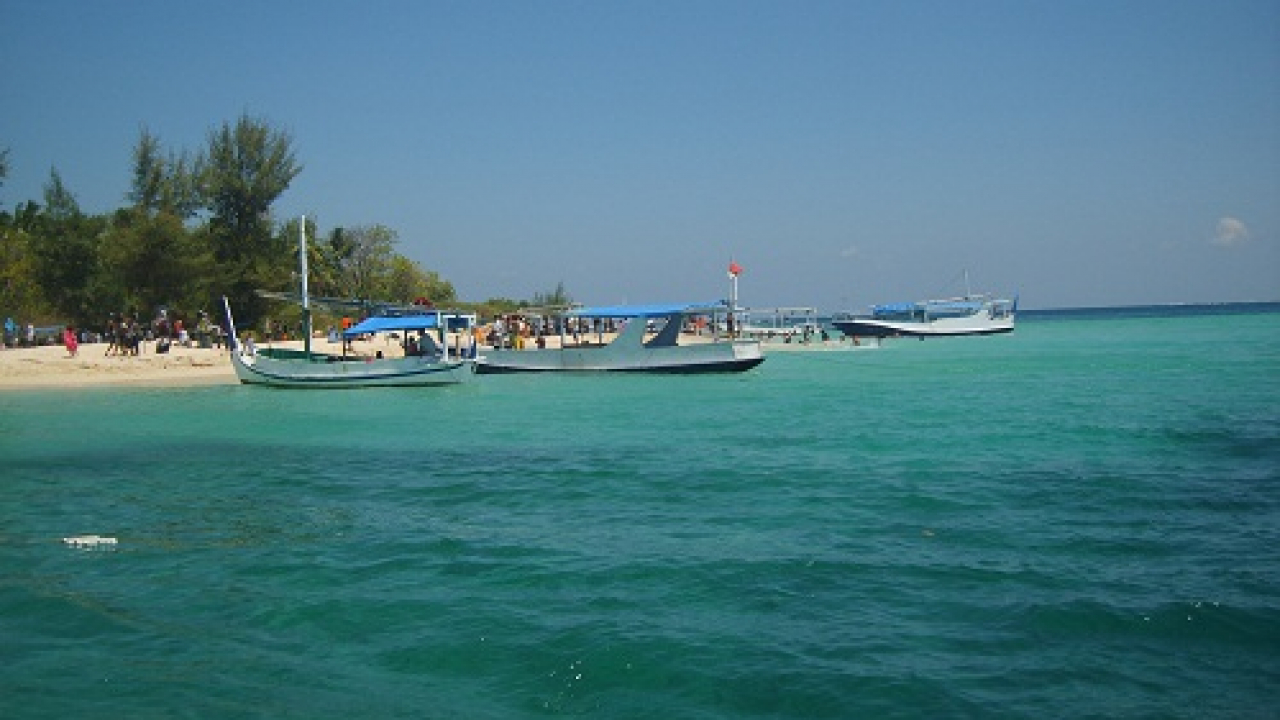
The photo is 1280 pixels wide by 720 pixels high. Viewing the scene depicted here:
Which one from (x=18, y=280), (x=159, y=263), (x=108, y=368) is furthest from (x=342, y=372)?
(x=18, y=280)

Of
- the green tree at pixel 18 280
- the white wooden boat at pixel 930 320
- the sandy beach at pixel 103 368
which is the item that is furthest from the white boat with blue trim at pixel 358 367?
the white wooden boat at pixel 930 320

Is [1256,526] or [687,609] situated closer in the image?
[687,609]

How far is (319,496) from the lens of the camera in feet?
→ 46.0

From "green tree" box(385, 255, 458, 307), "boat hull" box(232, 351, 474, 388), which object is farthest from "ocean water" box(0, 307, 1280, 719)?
"green tree" box(385, 255, 458, 307)

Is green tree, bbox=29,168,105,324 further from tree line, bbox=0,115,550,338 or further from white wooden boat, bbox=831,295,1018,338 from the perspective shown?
white wooden boat, bbox=831,295,1018,338

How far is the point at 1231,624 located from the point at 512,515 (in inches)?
314

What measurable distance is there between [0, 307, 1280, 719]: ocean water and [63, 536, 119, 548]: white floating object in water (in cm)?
20

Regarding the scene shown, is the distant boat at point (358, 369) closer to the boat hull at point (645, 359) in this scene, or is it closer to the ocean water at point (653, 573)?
the boat hull at point (645, 359)

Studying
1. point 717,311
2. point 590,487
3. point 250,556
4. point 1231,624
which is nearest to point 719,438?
point 590,487

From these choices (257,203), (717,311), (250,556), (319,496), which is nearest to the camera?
(250,556)

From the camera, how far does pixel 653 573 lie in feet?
31.1

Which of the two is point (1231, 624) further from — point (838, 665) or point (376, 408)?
point (376, 408)

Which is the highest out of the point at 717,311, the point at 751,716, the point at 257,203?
the point at 257,203

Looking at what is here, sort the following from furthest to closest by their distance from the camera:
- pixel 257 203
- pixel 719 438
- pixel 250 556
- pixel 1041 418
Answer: pixel 257 203
pixel 1041 418
pixel 719 438
pixel 250 556
